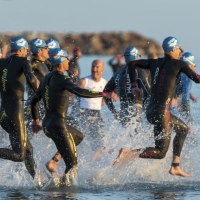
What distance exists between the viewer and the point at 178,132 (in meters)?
15.3

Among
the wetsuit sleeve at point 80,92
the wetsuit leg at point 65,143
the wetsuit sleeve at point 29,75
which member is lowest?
the wetsuit leg at point 65,143

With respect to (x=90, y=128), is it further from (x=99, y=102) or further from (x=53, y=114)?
(x=53, y=114)

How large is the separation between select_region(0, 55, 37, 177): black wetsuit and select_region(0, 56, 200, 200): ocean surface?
48cm

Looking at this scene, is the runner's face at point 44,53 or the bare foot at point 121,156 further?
the runner's face at point 44,53

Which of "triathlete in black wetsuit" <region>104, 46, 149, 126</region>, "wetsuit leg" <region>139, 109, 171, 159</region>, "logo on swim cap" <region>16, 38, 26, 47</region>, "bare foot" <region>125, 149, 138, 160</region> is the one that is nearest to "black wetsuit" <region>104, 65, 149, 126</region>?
"triathlete in black wetsuit" <region>104, 46, 149, 126</region>

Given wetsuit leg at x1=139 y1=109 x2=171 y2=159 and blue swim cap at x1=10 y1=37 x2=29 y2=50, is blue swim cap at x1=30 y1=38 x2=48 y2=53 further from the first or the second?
wetsuit leg at x1=139 y1=109 x2=171 y2=159

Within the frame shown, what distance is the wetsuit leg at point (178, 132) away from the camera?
49.7 feet

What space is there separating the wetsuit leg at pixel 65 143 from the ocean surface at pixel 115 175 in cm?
43

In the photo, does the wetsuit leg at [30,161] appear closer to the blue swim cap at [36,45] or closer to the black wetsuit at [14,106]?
the black wetsuit at [14,106]

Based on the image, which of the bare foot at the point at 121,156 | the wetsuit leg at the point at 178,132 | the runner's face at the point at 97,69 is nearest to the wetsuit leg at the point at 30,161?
the bare foot at the point at 121,156

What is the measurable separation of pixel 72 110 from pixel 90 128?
26.7 inches

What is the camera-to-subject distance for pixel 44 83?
→ 14.3 meters

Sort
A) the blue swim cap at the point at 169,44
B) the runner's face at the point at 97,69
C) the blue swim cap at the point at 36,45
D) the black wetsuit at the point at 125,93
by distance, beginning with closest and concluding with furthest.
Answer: the blue swim cap at the point at 169,44 → the blue swim cap at the point at 36,45 → the black wetsuit at the point at 125,93 → the runner's face at the point at 97,69

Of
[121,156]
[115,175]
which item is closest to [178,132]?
[121,156]
